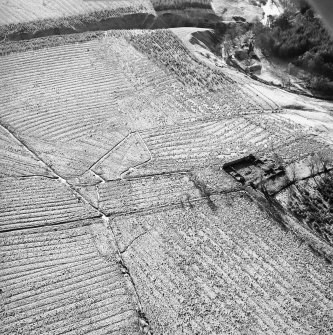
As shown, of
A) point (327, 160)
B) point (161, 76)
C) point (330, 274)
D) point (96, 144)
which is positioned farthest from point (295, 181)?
→ point (161, 76)

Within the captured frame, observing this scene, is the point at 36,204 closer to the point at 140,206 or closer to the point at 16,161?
the point at 16,161

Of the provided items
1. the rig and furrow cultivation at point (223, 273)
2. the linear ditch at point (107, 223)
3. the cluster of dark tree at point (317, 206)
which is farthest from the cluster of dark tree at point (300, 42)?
the linear ditch at point (107, 223)

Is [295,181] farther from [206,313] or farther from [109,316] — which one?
[109,316]

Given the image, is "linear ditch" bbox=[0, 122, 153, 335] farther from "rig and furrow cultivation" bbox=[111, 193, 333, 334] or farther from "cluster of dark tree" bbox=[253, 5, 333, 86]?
"cluster of dark tree" bbox=[253, 5, 333, 86]

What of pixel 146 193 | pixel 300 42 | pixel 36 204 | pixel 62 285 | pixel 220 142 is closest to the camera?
pixel 62 285

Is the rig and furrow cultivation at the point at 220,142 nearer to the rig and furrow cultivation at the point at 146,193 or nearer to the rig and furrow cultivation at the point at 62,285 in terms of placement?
the rig and furrow cultivation at the point at 146,193

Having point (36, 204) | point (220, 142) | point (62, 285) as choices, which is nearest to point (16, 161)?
point (36, 204)
